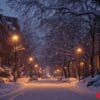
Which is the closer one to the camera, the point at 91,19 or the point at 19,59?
the point at 91,19

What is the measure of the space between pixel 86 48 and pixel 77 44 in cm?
215

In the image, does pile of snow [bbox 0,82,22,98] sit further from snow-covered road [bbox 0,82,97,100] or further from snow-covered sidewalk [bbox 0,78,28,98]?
snow-covered road [bbox 0,82,97,100]

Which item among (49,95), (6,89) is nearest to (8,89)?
(6,89)

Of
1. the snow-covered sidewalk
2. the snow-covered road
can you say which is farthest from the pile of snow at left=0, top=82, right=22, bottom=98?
the snow-covered road

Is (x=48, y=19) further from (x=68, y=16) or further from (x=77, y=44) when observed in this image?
(x=77, y=44)

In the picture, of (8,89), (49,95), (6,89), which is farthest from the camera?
(8,89)

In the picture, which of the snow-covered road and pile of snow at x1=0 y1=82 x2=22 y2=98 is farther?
pile of snow at x1=0 y1=82 x2=22 y2=98

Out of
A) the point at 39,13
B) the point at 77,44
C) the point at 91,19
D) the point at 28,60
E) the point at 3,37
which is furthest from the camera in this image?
the point at 28,60

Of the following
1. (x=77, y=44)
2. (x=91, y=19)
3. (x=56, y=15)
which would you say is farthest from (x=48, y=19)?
(x=77, y=44)

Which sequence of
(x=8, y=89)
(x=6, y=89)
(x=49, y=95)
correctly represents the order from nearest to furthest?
(x=49, y=95) < (x=6, y=89) < (x=8, y=89)

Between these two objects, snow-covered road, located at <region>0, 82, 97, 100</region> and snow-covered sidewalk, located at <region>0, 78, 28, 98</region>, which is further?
snow-covered sidewalk, located at <region>0, 78, 28, 98</region>

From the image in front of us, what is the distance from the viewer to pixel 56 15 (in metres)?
30.6

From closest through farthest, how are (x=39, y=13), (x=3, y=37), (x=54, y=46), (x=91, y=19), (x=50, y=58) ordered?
(x=39, y=13), (x=91, y=19), (x=54, y=46), (x=3, y=37), (x=50, y=58)

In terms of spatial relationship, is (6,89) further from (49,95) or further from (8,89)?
(49,95)
